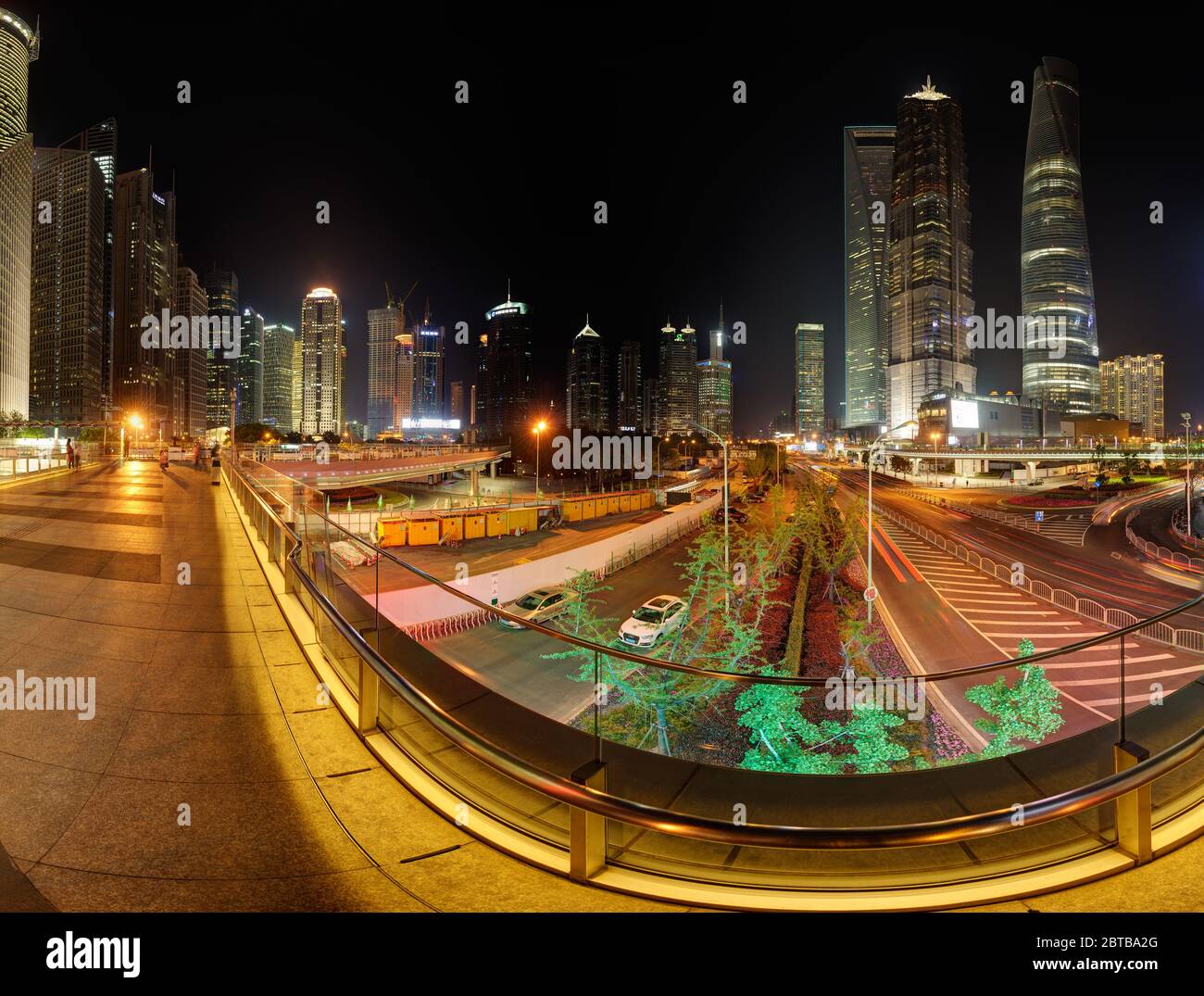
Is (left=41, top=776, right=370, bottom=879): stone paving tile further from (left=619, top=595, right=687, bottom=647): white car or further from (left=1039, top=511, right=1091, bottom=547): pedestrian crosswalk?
(left=1039, top=511, right=1091, bottom=547): pedestrian crosswalk

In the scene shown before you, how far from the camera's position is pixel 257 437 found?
103 m

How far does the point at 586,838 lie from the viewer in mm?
2594

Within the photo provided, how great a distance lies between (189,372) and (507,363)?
90050 mm

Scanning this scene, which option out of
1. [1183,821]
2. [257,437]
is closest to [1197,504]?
[1183,821]

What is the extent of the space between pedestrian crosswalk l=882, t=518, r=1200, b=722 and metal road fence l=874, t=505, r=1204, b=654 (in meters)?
0.37

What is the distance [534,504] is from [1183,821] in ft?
123

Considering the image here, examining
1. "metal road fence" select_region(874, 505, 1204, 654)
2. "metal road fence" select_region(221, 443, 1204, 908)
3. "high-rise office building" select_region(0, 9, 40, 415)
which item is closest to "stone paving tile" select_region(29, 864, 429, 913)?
"metal road fence" select_region(221, 443, 1204, 908)

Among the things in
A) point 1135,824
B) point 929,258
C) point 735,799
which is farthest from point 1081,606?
point 929,258

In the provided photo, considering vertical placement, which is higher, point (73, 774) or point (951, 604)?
point (73, 774)

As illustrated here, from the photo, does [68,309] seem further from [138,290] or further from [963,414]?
[963,414]

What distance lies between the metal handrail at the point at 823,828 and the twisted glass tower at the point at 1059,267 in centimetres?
19316

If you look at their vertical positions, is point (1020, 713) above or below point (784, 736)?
above

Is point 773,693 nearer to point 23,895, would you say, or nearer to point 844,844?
point 844,844
